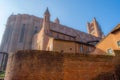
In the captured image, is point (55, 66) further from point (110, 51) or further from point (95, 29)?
point (95, 29)

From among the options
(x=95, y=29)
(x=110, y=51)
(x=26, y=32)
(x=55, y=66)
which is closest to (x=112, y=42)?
(x=110, y=51)

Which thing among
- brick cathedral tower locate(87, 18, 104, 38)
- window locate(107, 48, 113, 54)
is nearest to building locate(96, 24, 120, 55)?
window locate(107, 48, 113, 54)

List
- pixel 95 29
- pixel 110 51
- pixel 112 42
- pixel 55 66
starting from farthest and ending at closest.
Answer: pixel 95 29, pixel 110 51, pixel 112 42, pixel 55 66

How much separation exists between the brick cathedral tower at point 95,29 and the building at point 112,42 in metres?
30.6

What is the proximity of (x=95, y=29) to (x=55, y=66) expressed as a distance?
44527 mm

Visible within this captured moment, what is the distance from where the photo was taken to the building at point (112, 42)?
18188 millimetres

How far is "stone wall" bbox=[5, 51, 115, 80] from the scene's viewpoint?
11664 millimetres

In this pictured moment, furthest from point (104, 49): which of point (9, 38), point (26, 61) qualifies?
point (9, 38)

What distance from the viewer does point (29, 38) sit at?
39.4m

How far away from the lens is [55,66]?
1213 cm

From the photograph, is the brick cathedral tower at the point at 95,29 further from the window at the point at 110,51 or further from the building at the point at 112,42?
the window at the point at 110,51

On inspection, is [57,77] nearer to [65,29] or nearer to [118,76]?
[118,76]

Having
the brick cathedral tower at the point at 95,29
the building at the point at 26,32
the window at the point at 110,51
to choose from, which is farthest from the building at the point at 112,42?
the brick cathedral tower at the point at 95,29

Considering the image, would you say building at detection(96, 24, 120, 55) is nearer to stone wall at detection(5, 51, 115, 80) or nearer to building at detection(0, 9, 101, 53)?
stone wall at detection(5, 51, 115, 80)
